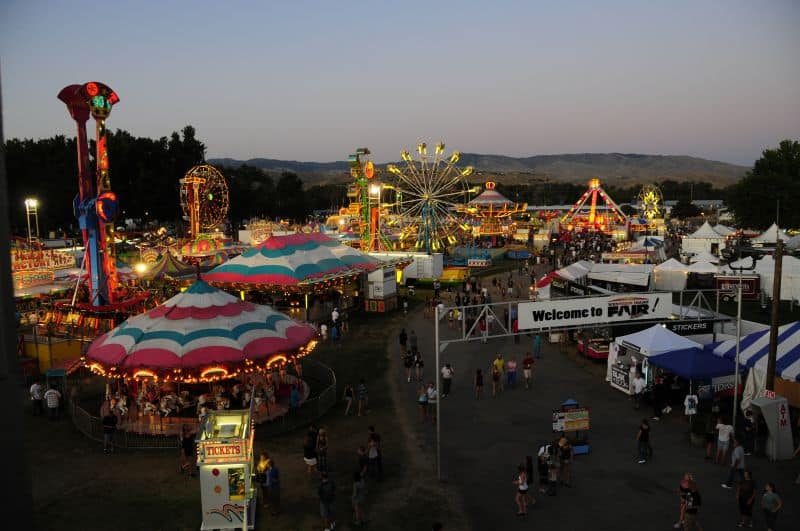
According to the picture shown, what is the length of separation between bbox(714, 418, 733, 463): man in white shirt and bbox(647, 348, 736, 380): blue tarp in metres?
2.52

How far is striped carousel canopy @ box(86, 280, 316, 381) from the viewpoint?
47.6 feet

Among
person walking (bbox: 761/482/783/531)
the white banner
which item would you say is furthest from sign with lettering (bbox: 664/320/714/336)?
Result: person walking (bbox: 761/482/783/531)

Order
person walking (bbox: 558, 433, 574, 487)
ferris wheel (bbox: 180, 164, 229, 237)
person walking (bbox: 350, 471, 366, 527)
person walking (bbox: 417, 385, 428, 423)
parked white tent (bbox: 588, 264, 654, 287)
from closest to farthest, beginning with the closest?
person walking (bbox: 350, 471, 366, 527)
person walking (bbox: 558, 433, 574, 487)
person walking (bbox: 417, 385, 428, 423)
parked white tent (bbox: 588, 264, 654, 287)
ferris wheel (bbox: 180, 164, 229, 237)

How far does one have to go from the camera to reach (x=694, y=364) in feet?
49.4

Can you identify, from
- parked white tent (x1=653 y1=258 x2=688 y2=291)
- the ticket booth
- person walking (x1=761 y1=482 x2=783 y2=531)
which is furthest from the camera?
parked white tent (x1=653 y1=258 x2=688 y2=291)

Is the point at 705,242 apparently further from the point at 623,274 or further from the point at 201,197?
the point at 201,197

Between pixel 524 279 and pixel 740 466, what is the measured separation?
29.9 meters

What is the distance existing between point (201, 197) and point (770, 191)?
167ft

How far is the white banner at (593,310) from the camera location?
13234mm

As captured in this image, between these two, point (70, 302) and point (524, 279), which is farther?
point (524, 279)

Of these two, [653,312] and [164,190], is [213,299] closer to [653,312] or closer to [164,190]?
[653,312]

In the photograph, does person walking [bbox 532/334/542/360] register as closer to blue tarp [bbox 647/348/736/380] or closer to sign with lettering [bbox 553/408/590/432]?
blue tarp [bbox 647/348/736/380]

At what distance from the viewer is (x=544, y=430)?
14.3 metres

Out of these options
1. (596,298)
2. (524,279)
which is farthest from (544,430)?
(524,279)
